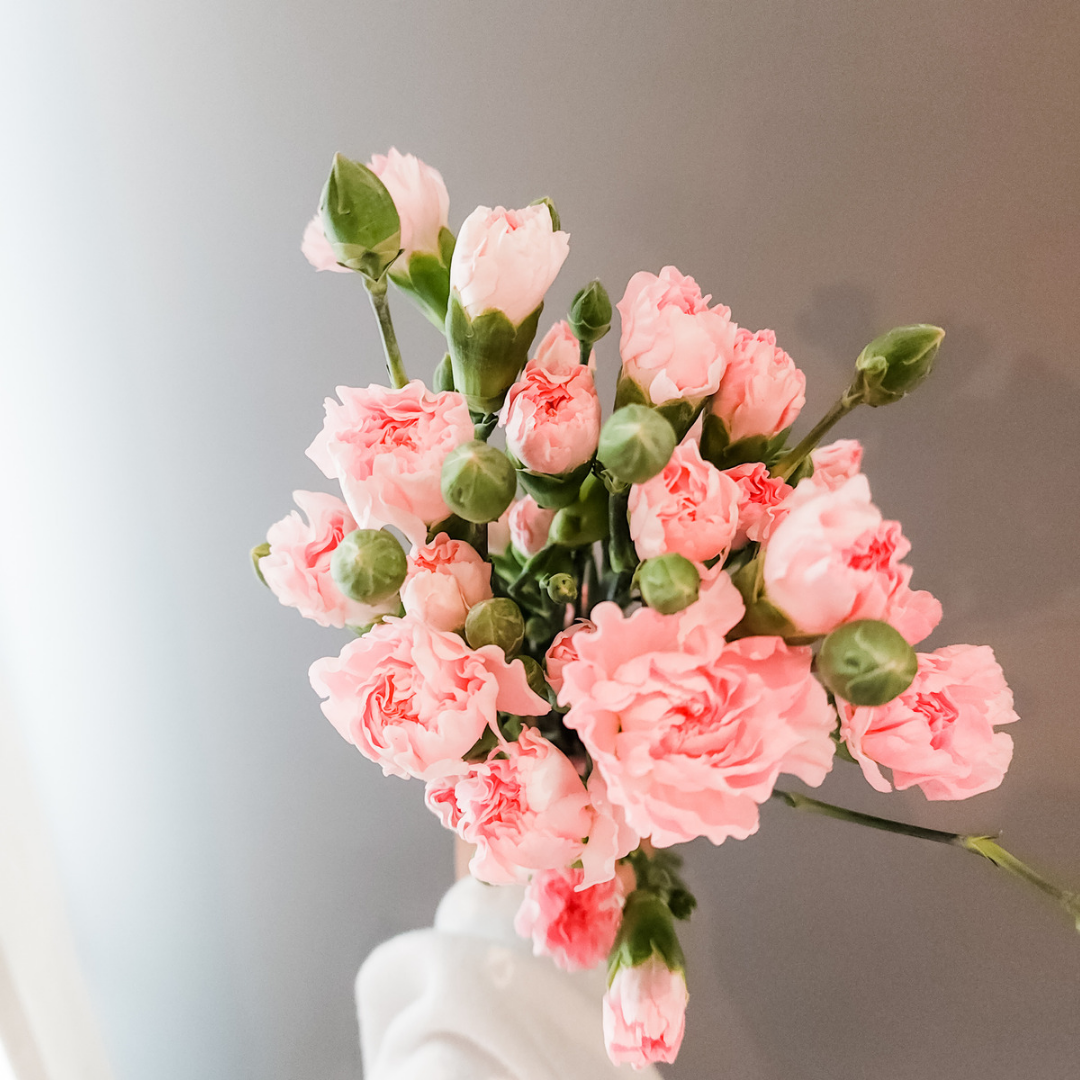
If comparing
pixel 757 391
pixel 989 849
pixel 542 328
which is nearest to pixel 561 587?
pixel 757 391

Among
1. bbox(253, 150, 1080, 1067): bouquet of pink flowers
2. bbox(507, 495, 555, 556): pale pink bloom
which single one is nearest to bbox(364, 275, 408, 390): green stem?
bbox(253, 150, 1080, 1067): bouquet of pink flowers

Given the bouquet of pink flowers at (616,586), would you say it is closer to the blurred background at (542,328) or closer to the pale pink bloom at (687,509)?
the pale pink bloom at (687,509)

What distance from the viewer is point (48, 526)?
733mm

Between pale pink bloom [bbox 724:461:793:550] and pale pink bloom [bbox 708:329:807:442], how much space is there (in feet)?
0.08

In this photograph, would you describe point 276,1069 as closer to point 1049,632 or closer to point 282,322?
point 282,322

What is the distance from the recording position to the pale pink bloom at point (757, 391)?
398 mm

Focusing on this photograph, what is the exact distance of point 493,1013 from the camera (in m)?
0.55

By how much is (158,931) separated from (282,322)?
0.69 meters

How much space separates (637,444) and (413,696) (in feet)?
0.49

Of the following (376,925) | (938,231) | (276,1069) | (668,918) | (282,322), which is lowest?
(276,1069)

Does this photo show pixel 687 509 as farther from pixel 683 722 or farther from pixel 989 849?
pixel 989 849

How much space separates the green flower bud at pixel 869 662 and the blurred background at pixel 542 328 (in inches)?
15.0

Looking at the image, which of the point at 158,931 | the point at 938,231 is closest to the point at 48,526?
the point at 158,931

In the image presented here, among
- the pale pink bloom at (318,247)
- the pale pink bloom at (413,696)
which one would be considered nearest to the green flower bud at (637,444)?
the pale pink bloom at (413,696)
